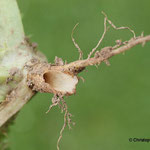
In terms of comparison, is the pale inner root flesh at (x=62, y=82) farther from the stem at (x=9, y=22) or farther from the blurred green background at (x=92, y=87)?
the blurred green background at (x=92, y=87)

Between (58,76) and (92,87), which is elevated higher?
(92,87)

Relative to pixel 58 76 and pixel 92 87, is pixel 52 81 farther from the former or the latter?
pixel 92 87

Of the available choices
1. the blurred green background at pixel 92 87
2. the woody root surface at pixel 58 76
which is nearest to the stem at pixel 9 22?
the woody root surface at pixel 58 76

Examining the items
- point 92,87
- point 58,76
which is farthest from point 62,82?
point 92,87

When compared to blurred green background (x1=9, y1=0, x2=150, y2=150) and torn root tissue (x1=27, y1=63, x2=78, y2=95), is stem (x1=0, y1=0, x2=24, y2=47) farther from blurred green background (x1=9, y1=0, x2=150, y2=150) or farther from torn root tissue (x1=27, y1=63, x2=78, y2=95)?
blurred green background (x1=9, y1=0, x2=150, y2=150)

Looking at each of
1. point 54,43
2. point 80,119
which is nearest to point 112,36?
point 54,43

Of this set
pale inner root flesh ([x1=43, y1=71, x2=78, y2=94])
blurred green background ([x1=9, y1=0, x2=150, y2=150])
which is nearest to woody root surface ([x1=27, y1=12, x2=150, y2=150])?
pale inner root flesh ([x1=43, y1=71, x2=78, y2=94])

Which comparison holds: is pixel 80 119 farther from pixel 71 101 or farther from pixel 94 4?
pixel 94 4
